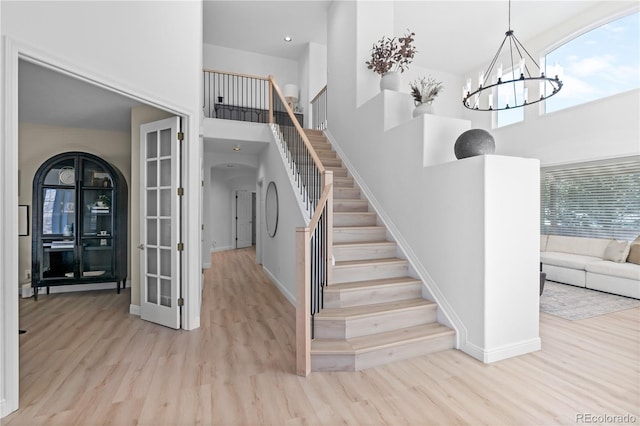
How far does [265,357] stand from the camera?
289 centimetres

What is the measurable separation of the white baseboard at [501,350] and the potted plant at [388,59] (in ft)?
10.9

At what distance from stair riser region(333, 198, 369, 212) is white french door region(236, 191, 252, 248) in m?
7.49

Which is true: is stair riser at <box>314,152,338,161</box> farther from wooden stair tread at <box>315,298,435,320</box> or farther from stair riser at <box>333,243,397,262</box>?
wooden stair tread at <box>315,298,435,320</box>

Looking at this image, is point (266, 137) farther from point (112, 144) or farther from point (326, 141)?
point (112, 144)

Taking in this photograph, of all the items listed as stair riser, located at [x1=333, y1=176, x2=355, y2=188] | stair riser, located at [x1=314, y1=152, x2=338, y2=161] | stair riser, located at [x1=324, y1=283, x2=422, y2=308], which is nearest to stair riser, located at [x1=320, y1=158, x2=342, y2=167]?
stair riser, located at [x1=314, y1=152, x2=338, y2=161]

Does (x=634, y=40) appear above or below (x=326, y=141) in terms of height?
above

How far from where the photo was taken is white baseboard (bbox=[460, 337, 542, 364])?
9.23 ft

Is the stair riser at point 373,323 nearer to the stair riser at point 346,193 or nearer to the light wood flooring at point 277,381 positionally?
the light wood flooring at point 277,381

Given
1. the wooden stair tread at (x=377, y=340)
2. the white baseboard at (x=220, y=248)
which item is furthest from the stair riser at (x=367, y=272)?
the white baseboard at (x=220, y=248)

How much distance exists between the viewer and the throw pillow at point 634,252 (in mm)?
4980

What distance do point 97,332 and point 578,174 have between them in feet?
26.1

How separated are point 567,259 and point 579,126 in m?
2.34

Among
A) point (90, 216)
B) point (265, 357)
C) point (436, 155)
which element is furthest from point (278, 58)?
point (265, 357)

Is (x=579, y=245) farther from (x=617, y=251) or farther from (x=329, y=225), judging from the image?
(x=329, y=225)
